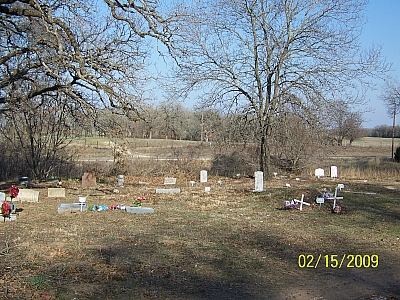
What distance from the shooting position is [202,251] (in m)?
7.49

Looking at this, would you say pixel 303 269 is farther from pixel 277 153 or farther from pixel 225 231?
pixel 277 153

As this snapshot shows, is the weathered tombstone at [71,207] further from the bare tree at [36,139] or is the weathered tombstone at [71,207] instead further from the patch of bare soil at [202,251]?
Answer: the bare tree at [36,139]

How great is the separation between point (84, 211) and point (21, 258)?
5.14 metres

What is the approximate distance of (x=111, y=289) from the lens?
5359 mm

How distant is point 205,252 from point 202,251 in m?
0.08

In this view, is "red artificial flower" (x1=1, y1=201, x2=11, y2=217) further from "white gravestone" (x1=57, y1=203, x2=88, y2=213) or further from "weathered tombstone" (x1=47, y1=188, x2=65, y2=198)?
"weathered tombstone" (x1=47, y1=188, x2=65, y2=198)

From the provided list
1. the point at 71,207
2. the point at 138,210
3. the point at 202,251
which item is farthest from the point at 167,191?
the point at 202,251

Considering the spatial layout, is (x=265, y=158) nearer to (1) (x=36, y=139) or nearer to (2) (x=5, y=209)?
(1) (x=36, y=139)

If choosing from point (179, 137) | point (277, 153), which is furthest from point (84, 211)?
point (179, 137)

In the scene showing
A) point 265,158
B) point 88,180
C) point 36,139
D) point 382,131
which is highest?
point 382,131

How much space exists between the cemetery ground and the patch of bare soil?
2 centimetres

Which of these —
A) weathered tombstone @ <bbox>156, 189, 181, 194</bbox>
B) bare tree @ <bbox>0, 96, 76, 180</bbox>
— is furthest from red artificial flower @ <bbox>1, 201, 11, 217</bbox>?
bare tree @ <bbox>0, 96, 76, 180</bbox>

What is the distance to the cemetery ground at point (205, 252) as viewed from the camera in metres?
5.52

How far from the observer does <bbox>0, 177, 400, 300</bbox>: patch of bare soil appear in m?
5.51
